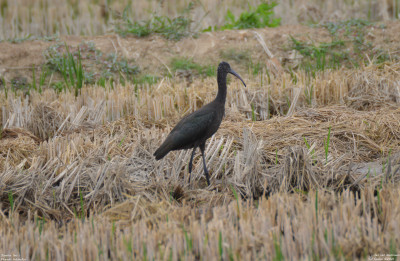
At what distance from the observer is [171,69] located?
456 inches

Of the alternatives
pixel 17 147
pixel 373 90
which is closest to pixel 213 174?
pixel 17 147

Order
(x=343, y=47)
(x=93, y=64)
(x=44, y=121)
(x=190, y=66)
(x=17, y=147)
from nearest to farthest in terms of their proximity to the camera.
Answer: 1. (x=17, y=147)
2. (x=44, y=121)
3. (x=190, y=66)
4. (x=93, y=64)
5. (x=343, y=47)

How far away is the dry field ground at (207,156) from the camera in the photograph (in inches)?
150

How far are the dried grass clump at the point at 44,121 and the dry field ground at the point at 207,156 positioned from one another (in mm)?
30

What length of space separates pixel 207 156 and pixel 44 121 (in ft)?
9.54

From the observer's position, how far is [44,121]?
7930 mm

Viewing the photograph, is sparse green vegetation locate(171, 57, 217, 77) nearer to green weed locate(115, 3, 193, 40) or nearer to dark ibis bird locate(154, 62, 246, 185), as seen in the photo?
green weed locate(115, 3, 193, 40)

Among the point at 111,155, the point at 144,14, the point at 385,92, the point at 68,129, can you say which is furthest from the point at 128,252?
the point at 144,14

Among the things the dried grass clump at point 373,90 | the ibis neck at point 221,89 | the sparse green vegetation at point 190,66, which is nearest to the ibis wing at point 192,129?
the ibis neck at point 221,89

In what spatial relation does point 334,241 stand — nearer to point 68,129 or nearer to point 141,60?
point 68,129

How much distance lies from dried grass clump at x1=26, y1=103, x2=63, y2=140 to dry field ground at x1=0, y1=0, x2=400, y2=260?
0.03m

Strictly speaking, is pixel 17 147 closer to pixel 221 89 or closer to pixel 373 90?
pixel 221 89

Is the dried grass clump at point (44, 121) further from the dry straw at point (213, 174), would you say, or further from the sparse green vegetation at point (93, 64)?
the sparse green vegetation at point (93, 64)

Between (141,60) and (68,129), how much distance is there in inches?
181
